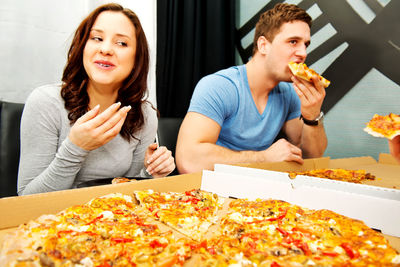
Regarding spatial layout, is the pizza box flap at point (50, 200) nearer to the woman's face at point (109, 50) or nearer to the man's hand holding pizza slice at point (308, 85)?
the woman's face at point (109, 50)

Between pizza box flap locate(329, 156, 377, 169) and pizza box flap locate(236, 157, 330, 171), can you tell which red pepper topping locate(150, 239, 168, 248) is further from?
pizza box flap locate(329, 156, 377, 169)

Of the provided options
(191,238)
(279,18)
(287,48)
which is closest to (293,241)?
(191,238)

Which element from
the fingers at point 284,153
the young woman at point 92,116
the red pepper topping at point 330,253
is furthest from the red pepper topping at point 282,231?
the fingers at point 284,153

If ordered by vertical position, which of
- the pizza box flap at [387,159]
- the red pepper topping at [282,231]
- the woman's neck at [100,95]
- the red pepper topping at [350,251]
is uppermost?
the woman's neck at [100,95]

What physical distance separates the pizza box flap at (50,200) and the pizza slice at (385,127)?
721 millimetres

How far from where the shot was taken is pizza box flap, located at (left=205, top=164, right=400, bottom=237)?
84 centimetres

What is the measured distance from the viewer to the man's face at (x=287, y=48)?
1.88 metres

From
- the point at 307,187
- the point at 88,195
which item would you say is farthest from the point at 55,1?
the point at 307,187

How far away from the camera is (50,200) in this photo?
84 centimetres

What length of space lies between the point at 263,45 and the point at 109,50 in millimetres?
1063

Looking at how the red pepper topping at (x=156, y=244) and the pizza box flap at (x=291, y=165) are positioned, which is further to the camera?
the pizza box flap at (x=291, y=165)

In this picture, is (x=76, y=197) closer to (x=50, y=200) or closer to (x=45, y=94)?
(x=50, y=200)

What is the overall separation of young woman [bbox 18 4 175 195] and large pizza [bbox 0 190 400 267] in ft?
0.95

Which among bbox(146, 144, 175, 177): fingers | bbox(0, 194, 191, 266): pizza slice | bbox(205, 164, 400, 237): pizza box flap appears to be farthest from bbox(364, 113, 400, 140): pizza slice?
bbox(146, 144, 175, 177): fingers
